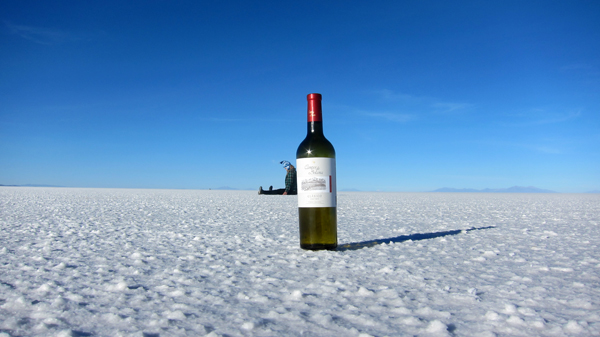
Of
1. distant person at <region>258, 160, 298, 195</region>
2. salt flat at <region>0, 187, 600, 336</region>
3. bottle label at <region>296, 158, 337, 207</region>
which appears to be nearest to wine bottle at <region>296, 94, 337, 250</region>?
bottle label at <region>296, 158, 337, 207</region>

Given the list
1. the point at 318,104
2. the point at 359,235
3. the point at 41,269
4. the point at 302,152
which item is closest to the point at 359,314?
the point at 302,152

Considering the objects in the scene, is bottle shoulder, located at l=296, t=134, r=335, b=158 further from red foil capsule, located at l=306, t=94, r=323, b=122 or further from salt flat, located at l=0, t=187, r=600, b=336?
salt flat, located at l=0, t=187, r=600, b=336

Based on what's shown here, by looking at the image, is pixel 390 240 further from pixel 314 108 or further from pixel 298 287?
pixel 298 287

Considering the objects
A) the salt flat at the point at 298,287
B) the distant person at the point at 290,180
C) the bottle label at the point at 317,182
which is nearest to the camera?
the salt flat at the point at 298,287

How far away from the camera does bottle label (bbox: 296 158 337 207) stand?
231cm

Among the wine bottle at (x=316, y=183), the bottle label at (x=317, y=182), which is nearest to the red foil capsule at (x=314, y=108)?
the wine bottle at (x=316, y=183)

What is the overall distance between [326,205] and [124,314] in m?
1.33

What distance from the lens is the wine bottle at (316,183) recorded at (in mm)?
2316

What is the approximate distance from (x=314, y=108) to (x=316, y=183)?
496 millimetres

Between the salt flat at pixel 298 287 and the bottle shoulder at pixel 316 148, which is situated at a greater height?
the bottle shoulder at pixel 316 148

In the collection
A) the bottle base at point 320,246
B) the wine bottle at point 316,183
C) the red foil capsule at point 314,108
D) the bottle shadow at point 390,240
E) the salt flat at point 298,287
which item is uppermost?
the red foil capsule at point 314,108

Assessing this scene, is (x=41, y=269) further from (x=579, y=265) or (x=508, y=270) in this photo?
(x=579, y=265)

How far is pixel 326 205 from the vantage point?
2.31m

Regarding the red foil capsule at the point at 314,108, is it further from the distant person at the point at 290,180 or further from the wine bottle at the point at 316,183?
the distant person at the point at 290,180
